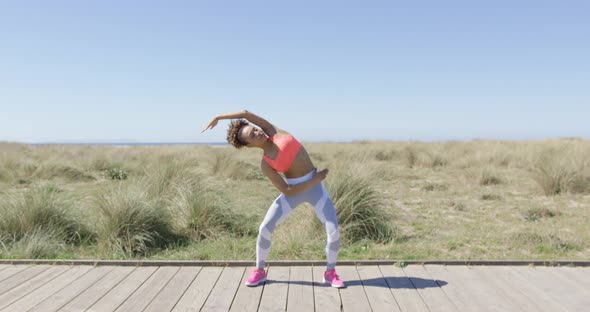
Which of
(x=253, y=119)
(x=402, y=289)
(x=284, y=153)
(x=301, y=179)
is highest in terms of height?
(x=253, y=119)

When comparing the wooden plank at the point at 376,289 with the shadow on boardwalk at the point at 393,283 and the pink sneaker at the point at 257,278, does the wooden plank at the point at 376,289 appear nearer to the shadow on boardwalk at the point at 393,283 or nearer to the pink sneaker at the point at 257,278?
the shadow on boardwalk at the point at 393,283

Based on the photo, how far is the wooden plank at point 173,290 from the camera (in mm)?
3391

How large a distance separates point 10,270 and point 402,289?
3597 mm

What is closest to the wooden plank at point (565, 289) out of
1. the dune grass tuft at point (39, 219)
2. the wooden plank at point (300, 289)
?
the wooden plank at point (300, 289)

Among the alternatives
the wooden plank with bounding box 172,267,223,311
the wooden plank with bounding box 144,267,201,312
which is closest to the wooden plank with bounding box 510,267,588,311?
the wooden plank with bounding box 172,267,223,311

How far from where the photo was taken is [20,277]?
4.02 metres

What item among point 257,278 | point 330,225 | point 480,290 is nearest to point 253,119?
point 330,225

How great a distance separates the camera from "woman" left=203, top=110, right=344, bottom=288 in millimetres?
3680

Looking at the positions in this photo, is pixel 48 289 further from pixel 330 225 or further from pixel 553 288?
pixel 553 288

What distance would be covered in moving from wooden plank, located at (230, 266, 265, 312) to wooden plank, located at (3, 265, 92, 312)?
1.51m

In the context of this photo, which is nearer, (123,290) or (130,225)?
(123,290)

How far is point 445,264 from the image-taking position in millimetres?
4340

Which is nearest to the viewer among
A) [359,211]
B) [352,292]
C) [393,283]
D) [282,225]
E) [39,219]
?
[352,292]

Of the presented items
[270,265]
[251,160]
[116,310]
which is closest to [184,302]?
[116,310]
